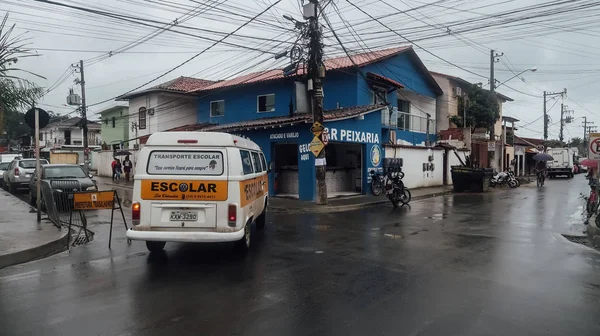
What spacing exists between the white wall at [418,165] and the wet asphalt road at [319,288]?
13433 mm

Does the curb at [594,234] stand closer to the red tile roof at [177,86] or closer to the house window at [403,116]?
the house window at [403,116]

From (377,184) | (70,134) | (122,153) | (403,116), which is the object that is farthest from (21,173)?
(70,134)

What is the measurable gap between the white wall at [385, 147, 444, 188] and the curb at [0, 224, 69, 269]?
53.6ft

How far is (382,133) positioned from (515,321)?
59.5 feet

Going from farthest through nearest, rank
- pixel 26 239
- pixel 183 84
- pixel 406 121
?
1. pixel 183 84
2. pixel 406 121
3. pixel 26 239

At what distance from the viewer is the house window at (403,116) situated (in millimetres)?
25188

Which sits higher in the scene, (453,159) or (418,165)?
(453,159)

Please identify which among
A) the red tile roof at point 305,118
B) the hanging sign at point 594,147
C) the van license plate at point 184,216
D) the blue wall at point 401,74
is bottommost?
the van license plate at point 184,216

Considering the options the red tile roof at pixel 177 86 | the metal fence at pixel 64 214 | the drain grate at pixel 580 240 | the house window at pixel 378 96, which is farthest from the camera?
the red tile roof at pixel 177 86

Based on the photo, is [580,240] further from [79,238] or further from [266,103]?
[266,103]

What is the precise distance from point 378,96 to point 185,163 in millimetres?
16889

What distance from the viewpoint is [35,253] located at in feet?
25.9

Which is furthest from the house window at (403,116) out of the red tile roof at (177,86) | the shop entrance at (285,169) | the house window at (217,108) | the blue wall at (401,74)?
the red tile roof at (177,86)

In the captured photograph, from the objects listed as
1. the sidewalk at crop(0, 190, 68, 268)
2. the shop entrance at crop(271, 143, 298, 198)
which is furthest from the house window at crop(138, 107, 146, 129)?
the sidewalk at crop(0, 190, 68, 268)
